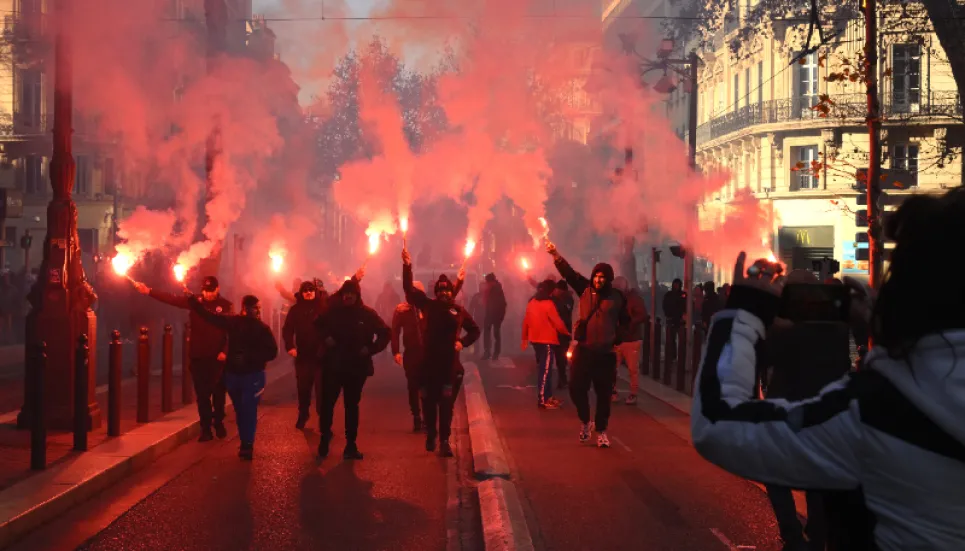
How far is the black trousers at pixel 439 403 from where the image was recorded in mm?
11711

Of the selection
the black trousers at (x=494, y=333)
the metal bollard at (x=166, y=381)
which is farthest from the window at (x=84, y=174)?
the metal bollard at (x=166, y=381)

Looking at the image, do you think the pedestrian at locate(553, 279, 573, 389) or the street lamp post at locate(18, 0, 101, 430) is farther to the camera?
the pedestrian at locate(553, 279, 573, 389)

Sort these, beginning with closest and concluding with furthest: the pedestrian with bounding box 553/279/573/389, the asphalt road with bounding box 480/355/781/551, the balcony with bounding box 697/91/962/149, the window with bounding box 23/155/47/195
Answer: the asphalt road with bounding box 480/355/781/551
the pedestrian with bounding box 553/279/573/389
the balcony with bounding box 697/91/962/149
the window with bounding box 23/155/47/195

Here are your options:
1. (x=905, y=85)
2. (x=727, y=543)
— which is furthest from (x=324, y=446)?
(x=905, y=85)

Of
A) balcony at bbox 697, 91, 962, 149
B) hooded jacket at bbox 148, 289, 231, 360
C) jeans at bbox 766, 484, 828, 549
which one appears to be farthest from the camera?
balcony at bbox 697, 91, 962, 149

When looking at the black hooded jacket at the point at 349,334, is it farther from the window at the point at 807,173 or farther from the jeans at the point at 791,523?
the window at the point at 807,173

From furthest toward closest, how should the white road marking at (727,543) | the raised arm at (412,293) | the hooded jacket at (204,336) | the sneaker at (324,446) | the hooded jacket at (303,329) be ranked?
the hooded jacket at (303,329) < the hooded jacket at (204,336) < the raised arm at (412,293) < the sneaker at (324,446) < the white road marking at (727,543)

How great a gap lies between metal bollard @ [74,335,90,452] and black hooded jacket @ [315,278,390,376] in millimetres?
2168

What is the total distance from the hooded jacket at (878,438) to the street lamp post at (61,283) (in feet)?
35.3

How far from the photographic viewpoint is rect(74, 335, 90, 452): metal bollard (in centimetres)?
1066

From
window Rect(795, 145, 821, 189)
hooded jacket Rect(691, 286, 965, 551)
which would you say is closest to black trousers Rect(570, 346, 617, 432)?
hooded jacket Rect(691, 286, 965, 551)

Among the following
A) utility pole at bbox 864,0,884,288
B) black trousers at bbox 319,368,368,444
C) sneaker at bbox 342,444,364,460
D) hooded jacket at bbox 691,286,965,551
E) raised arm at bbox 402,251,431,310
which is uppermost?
utility pole at bbox 864,0,884,288

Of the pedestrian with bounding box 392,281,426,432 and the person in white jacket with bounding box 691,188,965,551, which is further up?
the person in white jacket with bounding box 691,188,965,551

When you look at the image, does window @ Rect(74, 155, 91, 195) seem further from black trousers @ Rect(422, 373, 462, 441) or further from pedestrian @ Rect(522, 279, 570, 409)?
black trousers @ Rect(422, 373, 462, 441)
